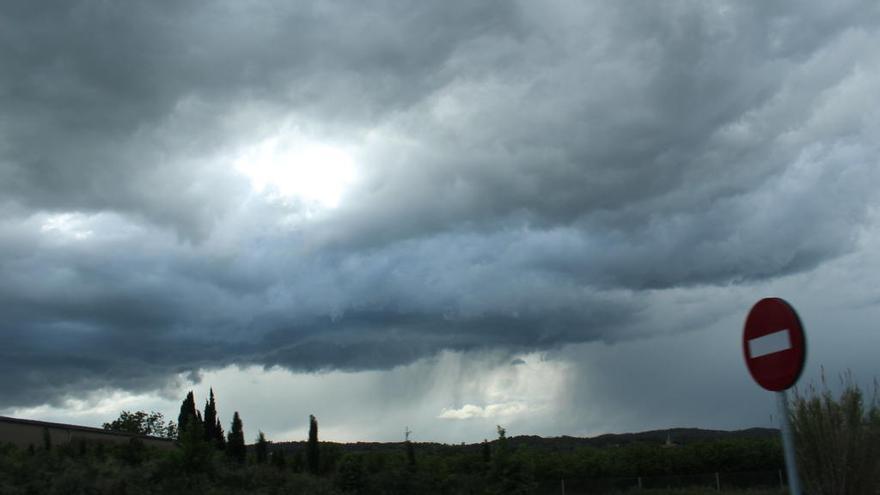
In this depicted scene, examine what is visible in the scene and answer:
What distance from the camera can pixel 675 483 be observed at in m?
44.0

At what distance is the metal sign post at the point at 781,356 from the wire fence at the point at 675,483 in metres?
38.7

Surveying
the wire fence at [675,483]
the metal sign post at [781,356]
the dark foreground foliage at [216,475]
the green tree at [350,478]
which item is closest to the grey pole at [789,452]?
the metal sign post at [781,356]

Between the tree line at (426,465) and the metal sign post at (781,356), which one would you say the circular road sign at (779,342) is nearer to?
the metal sign post at (781,356)

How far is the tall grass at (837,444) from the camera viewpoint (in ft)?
31.7

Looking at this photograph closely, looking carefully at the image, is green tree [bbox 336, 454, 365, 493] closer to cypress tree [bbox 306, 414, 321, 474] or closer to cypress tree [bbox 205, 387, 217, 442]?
cypress tree [bbox 306, 414, 321, 474]

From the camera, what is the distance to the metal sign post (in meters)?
5.75

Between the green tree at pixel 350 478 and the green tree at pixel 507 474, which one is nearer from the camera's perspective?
the green tree at pixel 507 474

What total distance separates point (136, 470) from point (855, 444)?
19276 millimetres

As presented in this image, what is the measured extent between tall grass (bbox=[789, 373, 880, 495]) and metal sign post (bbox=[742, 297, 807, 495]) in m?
4.25

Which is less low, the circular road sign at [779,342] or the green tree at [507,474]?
the circular road sign at [779,342]

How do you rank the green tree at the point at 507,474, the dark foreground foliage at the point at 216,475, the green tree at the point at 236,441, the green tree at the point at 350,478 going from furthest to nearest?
the green tree at the point at 236,441, the green tree at the point at 350,478, the green tree at the point at 507,474, the dark foreground foliage at the point at 216,475

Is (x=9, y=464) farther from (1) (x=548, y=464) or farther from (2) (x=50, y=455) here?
(1) (x=548, y=464)

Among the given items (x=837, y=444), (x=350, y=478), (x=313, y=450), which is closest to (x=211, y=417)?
(x=313, y=450)

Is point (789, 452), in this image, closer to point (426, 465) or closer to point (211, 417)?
point (426, 465)
